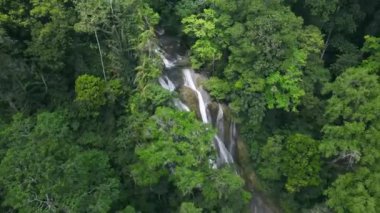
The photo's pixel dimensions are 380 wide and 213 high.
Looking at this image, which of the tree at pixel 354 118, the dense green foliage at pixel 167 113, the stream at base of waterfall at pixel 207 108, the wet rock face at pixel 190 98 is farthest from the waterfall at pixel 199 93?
the tree at pixel 354 118

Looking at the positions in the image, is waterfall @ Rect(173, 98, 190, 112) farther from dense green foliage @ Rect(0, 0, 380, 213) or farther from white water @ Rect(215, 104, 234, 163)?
white water @ Rect(215, 104, 234, 163)

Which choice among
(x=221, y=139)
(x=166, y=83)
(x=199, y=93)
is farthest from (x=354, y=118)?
(x=166, y=83)

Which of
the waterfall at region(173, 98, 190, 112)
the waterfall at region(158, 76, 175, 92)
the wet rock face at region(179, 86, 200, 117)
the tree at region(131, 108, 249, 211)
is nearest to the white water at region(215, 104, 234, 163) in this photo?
the wet rock face at region(179, 86, 200, 117)

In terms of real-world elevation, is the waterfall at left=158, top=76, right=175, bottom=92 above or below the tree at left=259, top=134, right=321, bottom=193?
above

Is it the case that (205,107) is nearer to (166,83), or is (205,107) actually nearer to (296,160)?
(166,83)

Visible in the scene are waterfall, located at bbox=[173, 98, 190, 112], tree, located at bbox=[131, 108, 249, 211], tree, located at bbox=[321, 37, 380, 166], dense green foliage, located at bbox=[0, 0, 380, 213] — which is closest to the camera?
dense green foliage, located at bbox=[0, 0, 380, 213]

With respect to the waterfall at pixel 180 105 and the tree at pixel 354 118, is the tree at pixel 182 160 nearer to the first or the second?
the waterfall at pixel 180 105

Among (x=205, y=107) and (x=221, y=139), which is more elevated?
(x=205, y=107)
